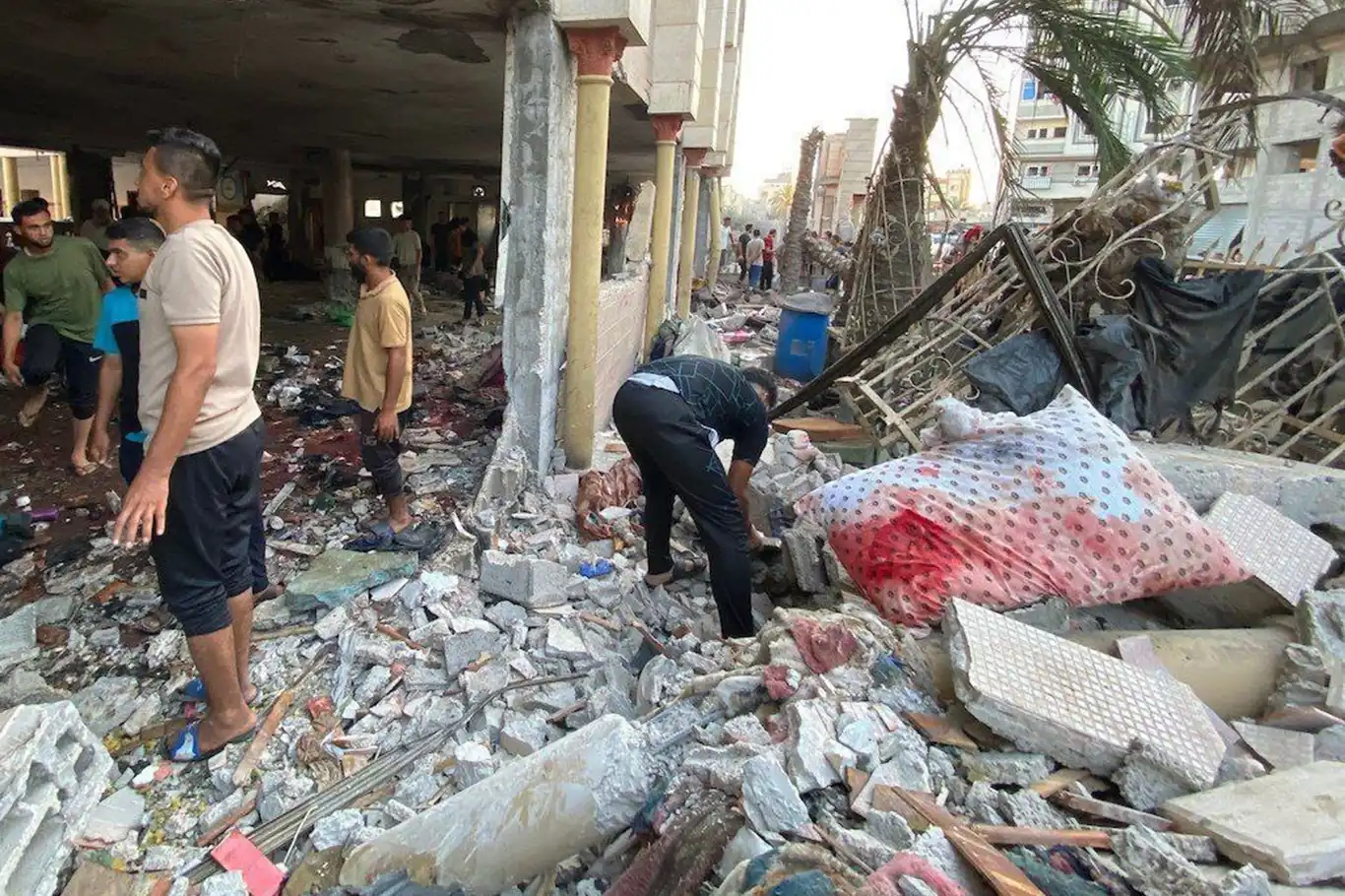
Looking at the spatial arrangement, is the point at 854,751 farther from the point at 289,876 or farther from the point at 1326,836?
the point at 289,876

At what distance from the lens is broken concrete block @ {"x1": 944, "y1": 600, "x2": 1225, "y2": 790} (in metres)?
1.96

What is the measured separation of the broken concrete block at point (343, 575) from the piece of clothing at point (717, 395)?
1.50 m

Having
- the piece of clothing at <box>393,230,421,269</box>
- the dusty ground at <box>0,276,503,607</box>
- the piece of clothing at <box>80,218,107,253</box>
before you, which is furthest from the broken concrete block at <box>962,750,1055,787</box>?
the piece of clothing at <box>393,230,421,269</box>

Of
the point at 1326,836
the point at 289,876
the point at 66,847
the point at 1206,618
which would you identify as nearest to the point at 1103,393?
the point at 1206,618

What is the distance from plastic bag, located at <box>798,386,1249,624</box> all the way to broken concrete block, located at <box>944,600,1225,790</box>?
0.38 m

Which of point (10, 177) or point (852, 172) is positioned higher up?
point (852, 172)

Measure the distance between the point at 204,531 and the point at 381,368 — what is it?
5.69 feet

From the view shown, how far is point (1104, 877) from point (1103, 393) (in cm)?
366

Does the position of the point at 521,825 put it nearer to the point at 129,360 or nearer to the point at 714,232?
the point at 129,360

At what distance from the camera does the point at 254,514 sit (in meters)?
2.64

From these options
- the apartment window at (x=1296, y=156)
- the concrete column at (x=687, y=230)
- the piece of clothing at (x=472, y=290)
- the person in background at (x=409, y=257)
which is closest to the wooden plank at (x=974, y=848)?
the concrete column at (x=687, y=230)

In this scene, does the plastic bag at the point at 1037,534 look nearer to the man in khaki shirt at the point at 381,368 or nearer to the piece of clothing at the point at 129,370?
the man in khaki shirt at the point at 381,368

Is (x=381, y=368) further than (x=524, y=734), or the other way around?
(x=381, y=368)

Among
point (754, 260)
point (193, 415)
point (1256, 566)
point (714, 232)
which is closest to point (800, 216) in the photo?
point (714, 232)
